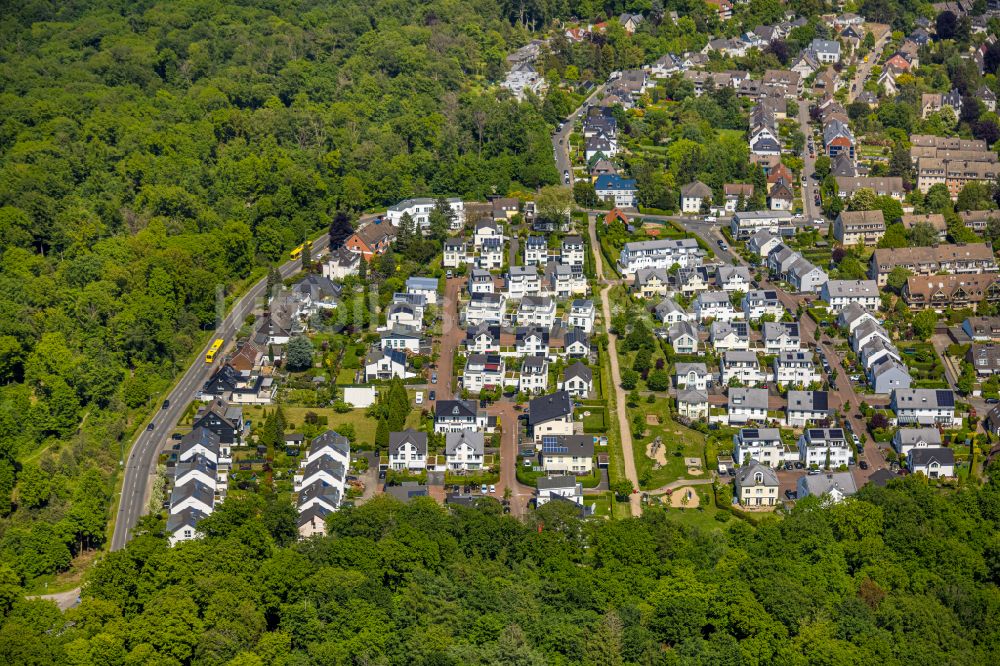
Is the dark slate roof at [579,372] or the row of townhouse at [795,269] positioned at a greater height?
the row of townhouse at [795,269]

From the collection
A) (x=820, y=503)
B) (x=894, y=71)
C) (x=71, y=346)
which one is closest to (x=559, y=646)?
(x=820, y=503)

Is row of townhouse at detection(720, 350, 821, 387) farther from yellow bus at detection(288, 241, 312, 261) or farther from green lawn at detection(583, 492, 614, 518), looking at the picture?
yellow bus at detection(288, 241, 312, 261)

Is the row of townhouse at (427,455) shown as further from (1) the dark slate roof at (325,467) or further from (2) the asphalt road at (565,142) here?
(2) the asphalt road at (565,142)

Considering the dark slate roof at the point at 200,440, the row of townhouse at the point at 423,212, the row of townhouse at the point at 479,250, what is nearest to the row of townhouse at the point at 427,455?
the dark slate roof at the point at 200,440

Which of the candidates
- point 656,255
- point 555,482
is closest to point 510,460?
point 555,482

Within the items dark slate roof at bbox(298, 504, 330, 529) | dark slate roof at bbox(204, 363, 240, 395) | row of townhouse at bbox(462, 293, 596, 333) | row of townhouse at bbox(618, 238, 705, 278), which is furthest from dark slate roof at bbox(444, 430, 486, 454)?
row of townhouse at bbox(618, 238, 705, 278)
